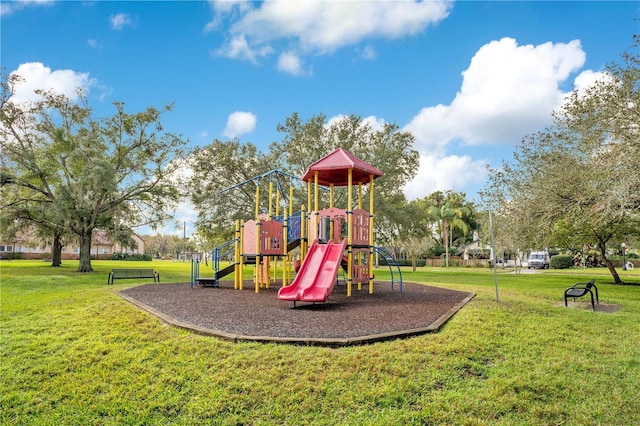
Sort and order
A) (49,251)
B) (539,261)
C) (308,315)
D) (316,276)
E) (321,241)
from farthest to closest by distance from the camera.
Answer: (49,251), (539,261), (321,241), (316,276), (308,315)

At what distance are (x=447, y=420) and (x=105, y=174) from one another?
2099cm

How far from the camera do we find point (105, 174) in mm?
20984

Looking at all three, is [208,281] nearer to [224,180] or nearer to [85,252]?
[224,180]

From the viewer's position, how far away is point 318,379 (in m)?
4.87

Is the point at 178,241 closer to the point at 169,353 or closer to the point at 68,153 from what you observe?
the point at 68,153

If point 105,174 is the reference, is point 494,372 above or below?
below

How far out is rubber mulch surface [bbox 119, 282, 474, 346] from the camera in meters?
6.37

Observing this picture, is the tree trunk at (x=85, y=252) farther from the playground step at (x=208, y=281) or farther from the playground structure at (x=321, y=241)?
the playground structure at (x=321, y=241)

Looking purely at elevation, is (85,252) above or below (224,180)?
below

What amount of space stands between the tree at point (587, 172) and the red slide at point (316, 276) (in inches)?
298

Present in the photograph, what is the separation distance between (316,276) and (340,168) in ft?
12.4

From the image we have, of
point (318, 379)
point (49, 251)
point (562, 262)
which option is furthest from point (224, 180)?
point (49, 251)

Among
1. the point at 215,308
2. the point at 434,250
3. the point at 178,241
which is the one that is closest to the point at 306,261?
the point at 215,308

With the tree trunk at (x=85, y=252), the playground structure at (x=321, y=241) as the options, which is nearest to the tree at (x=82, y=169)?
the tree trunk at (x=85, y=252)
